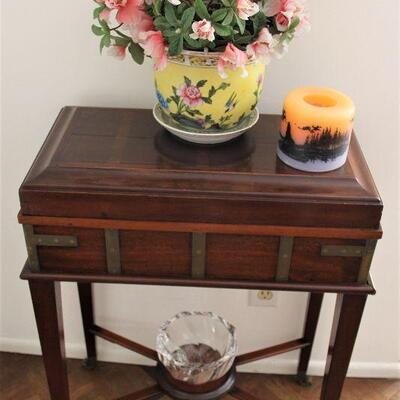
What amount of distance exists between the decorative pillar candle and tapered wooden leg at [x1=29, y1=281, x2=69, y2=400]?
1.50ft

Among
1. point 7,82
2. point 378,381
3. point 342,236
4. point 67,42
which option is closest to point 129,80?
point 67,42

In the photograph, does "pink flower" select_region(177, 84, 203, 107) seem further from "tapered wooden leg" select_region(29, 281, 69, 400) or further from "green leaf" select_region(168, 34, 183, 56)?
"tapered wooden leg" select_region(29, 281, 69, 400)

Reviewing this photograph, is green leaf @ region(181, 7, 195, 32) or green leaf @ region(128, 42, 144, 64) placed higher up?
green leaf @ region(181, 7, 195, 32)

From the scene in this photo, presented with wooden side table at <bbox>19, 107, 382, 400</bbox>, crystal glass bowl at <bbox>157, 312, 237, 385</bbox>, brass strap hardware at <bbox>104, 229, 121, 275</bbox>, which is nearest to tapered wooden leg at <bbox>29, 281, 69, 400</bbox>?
wooden side table at <bbox>19, 107, 382, 400</bbox>

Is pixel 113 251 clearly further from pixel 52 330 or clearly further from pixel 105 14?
pixel 105 14

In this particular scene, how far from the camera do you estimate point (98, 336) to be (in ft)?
4.72

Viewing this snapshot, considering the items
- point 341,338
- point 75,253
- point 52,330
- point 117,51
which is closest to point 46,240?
point 75,253

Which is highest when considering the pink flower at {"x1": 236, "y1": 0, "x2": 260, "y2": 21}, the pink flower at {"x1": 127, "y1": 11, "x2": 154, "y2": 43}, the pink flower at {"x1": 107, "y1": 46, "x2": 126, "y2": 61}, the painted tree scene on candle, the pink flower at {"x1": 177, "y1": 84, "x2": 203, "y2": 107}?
the pink flower at {"x1": 236, "y1": 0, "x2": 260, "y2": 21}

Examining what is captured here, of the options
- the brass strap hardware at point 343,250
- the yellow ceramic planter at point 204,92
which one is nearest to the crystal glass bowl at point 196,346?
the brass strap hardware at point 343,250

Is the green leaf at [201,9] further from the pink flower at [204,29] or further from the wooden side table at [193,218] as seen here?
the wooden side table at [193,218]

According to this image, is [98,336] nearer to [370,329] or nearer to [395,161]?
[370,329]

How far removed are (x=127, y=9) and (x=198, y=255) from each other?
383 mm

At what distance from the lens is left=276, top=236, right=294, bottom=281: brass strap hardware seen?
0.91 metres

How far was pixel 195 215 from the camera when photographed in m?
0.89
